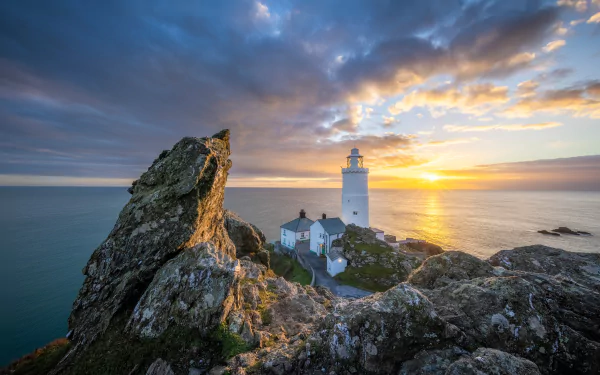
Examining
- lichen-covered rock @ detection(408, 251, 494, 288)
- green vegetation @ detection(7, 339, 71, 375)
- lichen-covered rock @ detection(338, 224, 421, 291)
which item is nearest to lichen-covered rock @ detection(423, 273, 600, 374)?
lichen-covered rock @ detection(408, 251, 494, 288)

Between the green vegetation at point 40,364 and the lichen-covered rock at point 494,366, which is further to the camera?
the green vegetation at point 40,364

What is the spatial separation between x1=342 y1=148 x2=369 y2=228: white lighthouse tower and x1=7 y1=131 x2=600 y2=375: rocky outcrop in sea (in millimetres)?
38641

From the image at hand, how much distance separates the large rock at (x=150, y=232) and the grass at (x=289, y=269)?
95.3 feet

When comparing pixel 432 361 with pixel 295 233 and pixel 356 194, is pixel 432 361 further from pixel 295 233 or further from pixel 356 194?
pixel 295 233

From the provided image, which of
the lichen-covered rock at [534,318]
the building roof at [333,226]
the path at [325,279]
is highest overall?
the lichen-covered rock at [534,318]

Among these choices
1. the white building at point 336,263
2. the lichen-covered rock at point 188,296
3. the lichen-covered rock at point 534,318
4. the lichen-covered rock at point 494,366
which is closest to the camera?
the lichen-covered rock at point 494,366

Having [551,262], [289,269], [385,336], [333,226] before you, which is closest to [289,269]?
[289,269]

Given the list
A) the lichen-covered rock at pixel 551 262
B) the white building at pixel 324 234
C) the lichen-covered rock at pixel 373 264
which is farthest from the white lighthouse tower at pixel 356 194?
the lichen-covered rock at pixel 551 262

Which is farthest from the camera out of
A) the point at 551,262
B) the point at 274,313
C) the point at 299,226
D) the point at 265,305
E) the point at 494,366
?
the point at 299,226

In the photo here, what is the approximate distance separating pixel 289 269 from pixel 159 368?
1473 inches

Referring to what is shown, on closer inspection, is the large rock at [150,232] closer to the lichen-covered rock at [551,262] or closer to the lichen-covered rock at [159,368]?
the lichen-covered rock at [159,368]

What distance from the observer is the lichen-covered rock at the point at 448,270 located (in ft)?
27.3

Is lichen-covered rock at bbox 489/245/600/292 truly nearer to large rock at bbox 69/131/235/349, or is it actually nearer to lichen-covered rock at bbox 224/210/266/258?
large rock at bbox 69/131/235/349

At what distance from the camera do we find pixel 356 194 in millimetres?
50719
